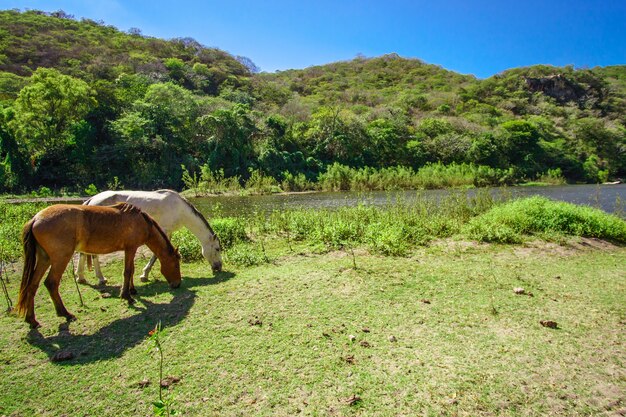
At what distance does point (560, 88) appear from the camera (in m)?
68.2

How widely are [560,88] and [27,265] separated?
85346mm

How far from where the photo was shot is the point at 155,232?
214 inches

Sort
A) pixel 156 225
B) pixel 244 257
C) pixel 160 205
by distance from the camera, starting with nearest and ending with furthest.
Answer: pixel 156 225
pixel 160 205
pixel 244 257

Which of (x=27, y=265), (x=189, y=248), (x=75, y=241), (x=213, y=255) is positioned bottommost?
(x=189, y=248)

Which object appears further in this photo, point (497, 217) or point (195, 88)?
point (195, 88)

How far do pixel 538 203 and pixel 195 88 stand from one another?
55.4 m

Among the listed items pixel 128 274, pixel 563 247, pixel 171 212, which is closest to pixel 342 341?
pixel 128 274

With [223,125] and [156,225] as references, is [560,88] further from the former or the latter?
[156,225]

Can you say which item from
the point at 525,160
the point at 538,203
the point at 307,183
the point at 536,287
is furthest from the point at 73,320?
the point at 525,160

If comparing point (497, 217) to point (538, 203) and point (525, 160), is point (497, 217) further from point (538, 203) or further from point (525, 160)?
point (525, 160)

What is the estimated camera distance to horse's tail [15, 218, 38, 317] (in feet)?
13.8

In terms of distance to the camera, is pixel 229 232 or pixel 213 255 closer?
pixel 213 255

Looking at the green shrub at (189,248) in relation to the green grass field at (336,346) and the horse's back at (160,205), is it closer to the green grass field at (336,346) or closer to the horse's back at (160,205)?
the horse's back at (160,205)

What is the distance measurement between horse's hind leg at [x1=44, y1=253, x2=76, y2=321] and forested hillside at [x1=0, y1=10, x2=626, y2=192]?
889 cm
